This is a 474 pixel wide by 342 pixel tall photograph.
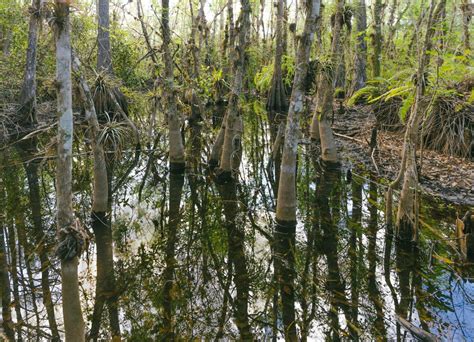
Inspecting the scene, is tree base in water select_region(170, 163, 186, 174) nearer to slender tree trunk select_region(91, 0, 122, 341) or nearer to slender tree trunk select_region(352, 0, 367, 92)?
slender tree trunk select_region(91, 0, 122, 341)

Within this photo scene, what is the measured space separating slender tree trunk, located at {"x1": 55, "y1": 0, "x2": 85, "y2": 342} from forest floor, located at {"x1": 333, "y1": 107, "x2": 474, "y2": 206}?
639 centimetres

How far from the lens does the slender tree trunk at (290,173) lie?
6.39 metres

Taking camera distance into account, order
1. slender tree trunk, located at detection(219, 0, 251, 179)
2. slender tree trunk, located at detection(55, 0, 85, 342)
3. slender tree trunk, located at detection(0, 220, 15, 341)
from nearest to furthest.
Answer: slender tree trunk, located at detection(55, 0, 85, 342) < slender tree trunk, located at detection(0, 220, 15, 341) < slender tree trunk, located at detection(219, 0, 251, 179)

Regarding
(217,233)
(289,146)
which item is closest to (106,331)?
(217,233)

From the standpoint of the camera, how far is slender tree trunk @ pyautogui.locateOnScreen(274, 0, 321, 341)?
6395mm

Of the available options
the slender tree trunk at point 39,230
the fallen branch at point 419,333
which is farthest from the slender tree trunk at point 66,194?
the fallen branch at point 419,333

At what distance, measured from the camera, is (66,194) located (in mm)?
4496

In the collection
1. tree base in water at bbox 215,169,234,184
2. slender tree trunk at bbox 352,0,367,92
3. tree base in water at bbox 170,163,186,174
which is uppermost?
slender tree trunk at bbox 352,0,367,92

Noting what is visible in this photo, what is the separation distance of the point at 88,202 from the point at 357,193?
5.75 metres

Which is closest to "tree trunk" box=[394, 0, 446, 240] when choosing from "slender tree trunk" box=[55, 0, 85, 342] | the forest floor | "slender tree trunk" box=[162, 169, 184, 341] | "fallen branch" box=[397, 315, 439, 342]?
the forest floor

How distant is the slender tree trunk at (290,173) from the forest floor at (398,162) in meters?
2.76

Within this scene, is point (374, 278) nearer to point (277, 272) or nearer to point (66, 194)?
point (277, 272)

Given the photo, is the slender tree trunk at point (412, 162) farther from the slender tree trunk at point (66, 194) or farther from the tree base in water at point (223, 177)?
the slender tree trunk at point (66, 194)

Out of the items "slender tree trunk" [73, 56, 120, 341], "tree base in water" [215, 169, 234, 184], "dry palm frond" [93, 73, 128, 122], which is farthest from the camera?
"dry palm frond" [93, 73, 128, 122]
